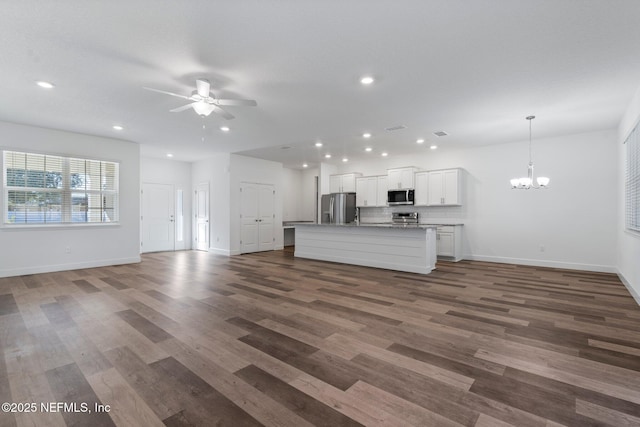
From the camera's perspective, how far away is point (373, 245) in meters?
6.40

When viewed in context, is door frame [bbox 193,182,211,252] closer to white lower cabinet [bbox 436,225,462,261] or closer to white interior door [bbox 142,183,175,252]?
white interior door [bbox 142,183,175,252]

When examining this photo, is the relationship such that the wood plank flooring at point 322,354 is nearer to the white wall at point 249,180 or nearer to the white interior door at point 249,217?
the white wall at point 249,180

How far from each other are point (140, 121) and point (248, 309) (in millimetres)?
4019

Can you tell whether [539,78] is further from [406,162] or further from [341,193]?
→ [341,193]

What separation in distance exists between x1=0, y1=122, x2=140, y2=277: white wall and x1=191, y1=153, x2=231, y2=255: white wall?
2.08 m

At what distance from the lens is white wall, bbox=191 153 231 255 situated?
27.0 ft

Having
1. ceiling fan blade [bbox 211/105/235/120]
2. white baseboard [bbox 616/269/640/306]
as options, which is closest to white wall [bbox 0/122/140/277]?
ceiling fan blade [bbox 211/105/235/120]

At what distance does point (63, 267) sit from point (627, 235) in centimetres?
1016

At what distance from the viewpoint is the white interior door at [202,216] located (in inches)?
352

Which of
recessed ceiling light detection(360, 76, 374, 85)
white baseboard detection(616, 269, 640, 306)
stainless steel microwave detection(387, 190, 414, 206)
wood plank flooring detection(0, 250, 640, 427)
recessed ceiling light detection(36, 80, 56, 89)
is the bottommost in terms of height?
wood plank flooring detection(0, 250, 640, 427)

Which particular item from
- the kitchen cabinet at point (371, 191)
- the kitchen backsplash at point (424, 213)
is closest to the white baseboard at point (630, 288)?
the kitchen backsplash at point (424, 213)

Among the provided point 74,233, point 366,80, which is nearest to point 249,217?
point 74,233

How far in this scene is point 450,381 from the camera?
2080mm

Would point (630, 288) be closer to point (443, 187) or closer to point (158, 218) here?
point (443, 187)
